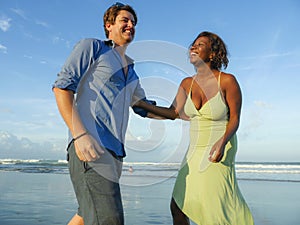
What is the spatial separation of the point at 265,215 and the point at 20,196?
489 cm

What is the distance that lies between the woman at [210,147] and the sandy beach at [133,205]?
2689 mm

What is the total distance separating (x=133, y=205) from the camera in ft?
22.1

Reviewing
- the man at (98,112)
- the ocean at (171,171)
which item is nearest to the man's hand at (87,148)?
the man at (98,112)

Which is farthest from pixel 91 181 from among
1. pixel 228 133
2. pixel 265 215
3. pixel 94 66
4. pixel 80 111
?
pixel 265 215

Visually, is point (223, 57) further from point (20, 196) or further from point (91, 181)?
point (20, 196)

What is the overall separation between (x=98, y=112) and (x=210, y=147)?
1146 millimetres

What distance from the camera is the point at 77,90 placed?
2.14 metres

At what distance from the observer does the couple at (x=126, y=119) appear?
2.00 meters

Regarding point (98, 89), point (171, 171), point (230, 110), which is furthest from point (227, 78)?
point (171, 171)

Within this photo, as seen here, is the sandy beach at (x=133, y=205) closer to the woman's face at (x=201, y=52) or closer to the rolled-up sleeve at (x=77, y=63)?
the woman's face at (x=201, y=52)

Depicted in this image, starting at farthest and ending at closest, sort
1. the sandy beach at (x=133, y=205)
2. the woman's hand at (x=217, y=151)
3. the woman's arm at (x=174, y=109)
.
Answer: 1. the sandy beach at (x=133, y=205)
2. the woman's arm at (x=174, y=109)
3. the woman's hand at (x=217, y=151)

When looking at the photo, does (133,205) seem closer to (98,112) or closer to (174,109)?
(174,109)

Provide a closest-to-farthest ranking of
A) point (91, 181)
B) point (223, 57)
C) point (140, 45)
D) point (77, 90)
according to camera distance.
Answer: point (91, 181) < point (77, 90) < point (140, 45) < point (223, 57)

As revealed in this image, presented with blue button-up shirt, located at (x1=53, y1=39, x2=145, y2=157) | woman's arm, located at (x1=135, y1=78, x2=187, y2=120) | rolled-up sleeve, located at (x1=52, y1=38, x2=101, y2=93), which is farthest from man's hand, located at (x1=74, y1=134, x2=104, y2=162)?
woman's arm, located at (x1=135, y1=78, x2=187, y2=120)
